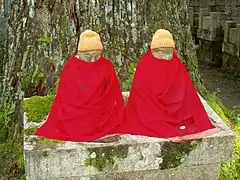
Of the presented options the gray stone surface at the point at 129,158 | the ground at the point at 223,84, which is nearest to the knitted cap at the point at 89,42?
the gray stone surface at the point at 129,158

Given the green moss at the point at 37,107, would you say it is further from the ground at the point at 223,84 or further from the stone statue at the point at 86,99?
the ground at the point at 223,84

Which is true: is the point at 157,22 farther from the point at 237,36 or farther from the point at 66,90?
the point at 237,36

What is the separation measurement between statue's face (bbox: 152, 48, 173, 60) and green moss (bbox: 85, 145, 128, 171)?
0.41m

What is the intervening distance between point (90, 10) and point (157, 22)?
0.44m

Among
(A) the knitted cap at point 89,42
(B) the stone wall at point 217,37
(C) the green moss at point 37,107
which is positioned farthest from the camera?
(B) the stone wall at point 217,37

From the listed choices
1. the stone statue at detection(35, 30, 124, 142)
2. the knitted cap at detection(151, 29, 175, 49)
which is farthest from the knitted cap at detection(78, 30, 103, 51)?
the knitted cap at detection(151, 29, 175, 49)

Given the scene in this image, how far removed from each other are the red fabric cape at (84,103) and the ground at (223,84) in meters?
4.10

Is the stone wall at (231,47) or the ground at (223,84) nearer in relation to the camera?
the ground at (223,84)

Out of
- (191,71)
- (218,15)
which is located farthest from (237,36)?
(191,71)

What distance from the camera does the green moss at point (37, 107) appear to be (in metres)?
2.34

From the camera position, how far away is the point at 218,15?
25.9ft

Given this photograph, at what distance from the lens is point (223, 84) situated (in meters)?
7.09

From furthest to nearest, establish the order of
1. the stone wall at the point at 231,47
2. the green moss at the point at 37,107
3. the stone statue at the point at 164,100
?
the stone wall at the point at 231,47
the green moss at the point at 37,107
the stone statue at the point at 164,100

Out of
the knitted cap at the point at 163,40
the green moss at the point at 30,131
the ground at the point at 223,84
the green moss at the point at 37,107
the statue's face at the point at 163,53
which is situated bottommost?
the ground at the point at 223,84
